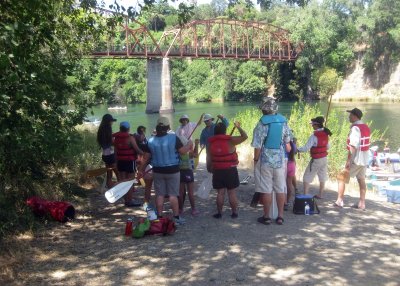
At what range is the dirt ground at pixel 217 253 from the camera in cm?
440

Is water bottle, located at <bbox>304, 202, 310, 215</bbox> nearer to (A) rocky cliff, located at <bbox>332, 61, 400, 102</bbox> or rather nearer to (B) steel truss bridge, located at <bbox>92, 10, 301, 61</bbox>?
(B) steel truss bridge, located at <bbox>92, 10, 301, 61</bbox>

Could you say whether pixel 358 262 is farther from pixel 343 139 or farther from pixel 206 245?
pixel 343 139

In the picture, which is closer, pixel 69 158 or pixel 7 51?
pixel 7 51

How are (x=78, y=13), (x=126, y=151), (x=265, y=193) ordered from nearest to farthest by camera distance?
(x=265, y=193) < (x=126, y=151) < (x=78, y=13)

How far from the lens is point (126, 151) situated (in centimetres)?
729

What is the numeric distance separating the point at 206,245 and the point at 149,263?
806 mm

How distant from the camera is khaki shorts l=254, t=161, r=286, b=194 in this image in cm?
603

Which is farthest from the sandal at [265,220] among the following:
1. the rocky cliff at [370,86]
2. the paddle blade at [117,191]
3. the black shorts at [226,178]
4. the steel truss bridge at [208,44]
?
the rocky cliff at [370,86]

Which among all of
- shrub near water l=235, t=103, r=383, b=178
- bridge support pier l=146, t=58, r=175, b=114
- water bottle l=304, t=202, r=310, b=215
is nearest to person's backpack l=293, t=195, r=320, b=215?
water bottle l=304, t=202, r=310, b=215

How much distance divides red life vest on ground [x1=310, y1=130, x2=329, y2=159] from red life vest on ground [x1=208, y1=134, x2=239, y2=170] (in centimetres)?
169

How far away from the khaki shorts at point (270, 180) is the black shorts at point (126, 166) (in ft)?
7.24

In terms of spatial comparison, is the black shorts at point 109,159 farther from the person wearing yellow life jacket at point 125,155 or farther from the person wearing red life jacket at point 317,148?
the person wearing red life jacket at point 317,148

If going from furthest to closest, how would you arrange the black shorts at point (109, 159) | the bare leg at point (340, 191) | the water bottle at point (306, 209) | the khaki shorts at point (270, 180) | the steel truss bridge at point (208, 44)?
the steel truss bridge at point (208, 44), the black shorts at point (109, 159), the bare leg at point (340, 191), the water bottle at point (306, 209), the khaki shorts at point (270, 180)

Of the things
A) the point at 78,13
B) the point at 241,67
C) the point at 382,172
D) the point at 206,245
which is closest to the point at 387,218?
the point at 206,245
